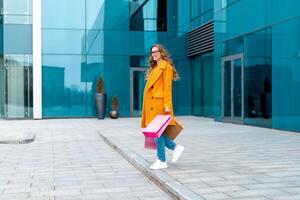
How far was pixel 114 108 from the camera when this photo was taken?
22750 mm

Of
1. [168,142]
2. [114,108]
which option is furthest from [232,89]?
[168,142]

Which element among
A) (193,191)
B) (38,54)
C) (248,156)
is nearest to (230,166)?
(248,156)

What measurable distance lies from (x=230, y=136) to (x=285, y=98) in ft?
8.68

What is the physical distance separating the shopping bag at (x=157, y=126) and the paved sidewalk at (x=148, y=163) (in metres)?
0.58

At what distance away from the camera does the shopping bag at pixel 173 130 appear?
22.9ft

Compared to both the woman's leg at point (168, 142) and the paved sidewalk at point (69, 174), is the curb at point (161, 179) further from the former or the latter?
the woman's leg at point (168, 142)

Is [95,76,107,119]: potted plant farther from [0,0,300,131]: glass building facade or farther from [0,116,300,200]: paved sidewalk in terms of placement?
[0,116,300,200]: paved sidewalk

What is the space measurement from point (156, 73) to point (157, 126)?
0.80 metres

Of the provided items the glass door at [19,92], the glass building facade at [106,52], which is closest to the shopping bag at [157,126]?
the glass building facade at [106,52]

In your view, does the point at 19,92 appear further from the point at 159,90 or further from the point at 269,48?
the point at 159,90

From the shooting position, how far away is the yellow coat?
22.5 ft

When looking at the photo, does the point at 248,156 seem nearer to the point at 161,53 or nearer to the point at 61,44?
the point at 161,53

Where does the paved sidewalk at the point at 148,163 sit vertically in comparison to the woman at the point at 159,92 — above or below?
below

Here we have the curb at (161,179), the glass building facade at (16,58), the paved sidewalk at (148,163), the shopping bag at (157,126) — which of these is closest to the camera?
the curb at (161,179)
